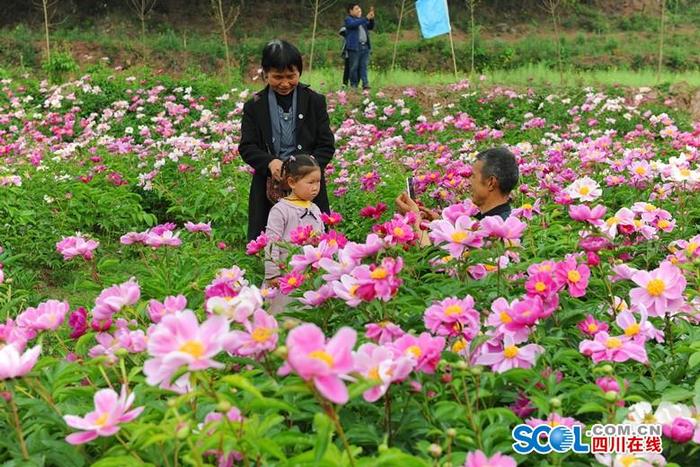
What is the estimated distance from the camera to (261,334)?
1126mm

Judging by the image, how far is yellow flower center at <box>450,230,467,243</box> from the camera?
159 centimetres

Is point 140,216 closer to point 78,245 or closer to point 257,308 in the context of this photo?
point 78,245

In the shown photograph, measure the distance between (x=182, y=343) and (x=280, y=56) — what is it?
219 centimetres

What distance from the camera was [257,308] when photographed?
47.0 inches

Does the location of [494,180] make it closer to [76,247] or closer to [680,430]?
[76,247]

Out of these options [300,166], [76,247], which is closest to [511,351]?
[76,247]

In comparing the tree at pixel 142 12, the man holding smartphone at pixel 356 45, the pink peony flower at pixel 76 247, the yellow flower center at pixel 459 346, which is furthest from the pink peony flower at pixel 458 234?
the tree at pixel 142 12

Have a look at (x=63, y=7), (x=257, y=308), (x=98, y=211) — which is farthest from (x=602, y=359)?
(x=63, y=7)

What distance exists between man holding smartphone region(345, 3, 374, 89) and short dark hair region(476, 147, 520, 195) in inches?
299

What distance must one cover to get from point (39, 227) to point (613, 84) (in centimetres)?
763

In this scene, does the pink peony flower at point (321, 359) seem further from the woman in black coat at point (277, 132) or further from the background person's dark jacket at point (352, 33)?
the background person's dark jacket at point (352, 33)

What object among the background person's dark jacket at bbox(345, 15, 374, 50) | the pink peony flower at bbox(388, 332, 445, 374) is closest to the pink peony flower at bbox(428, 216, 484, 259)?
the pink peony flower at bbox(388, 332, 445, 374)

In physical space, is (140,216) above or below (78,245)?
below

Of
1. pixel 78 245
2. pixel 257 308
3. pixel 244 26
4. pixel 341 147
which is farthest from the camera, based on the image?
pixel 244 26
